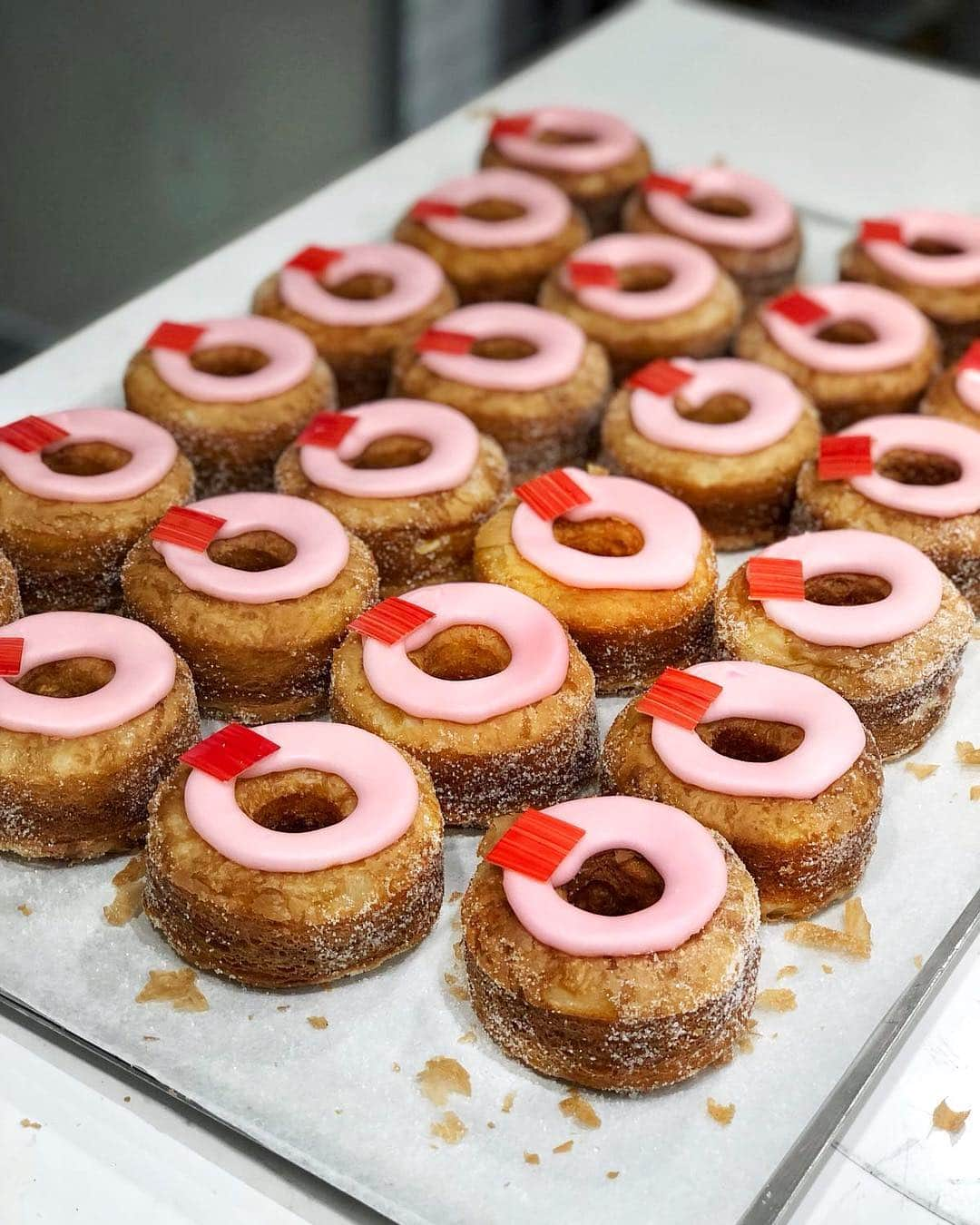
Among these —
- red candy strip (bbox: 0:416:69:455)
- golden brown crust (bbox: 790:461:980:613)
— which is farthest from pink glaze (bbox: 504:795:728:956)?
red candy strip (bbox: 0:416:69:455)

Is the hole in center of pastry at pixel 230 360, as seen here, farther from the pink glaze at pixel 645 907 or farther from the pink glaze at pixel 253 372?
the pink glaze at pixel 645 907

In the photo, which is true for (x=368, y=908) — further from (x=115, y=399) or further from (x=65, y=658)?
(x=115, y=399)

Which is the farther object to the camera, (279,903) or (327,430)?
(327,430)

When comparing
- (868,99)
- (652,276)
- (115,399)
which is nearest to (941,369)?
(652,276)

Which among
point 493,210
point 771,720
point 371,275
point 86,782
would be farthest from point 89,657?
point 493,210

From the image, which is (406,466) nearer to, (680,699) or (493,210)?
(680,699)

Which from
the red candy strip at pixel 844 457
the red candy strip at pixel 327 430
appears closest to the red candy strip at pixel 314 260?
the red candy strip at pixel 327 430
